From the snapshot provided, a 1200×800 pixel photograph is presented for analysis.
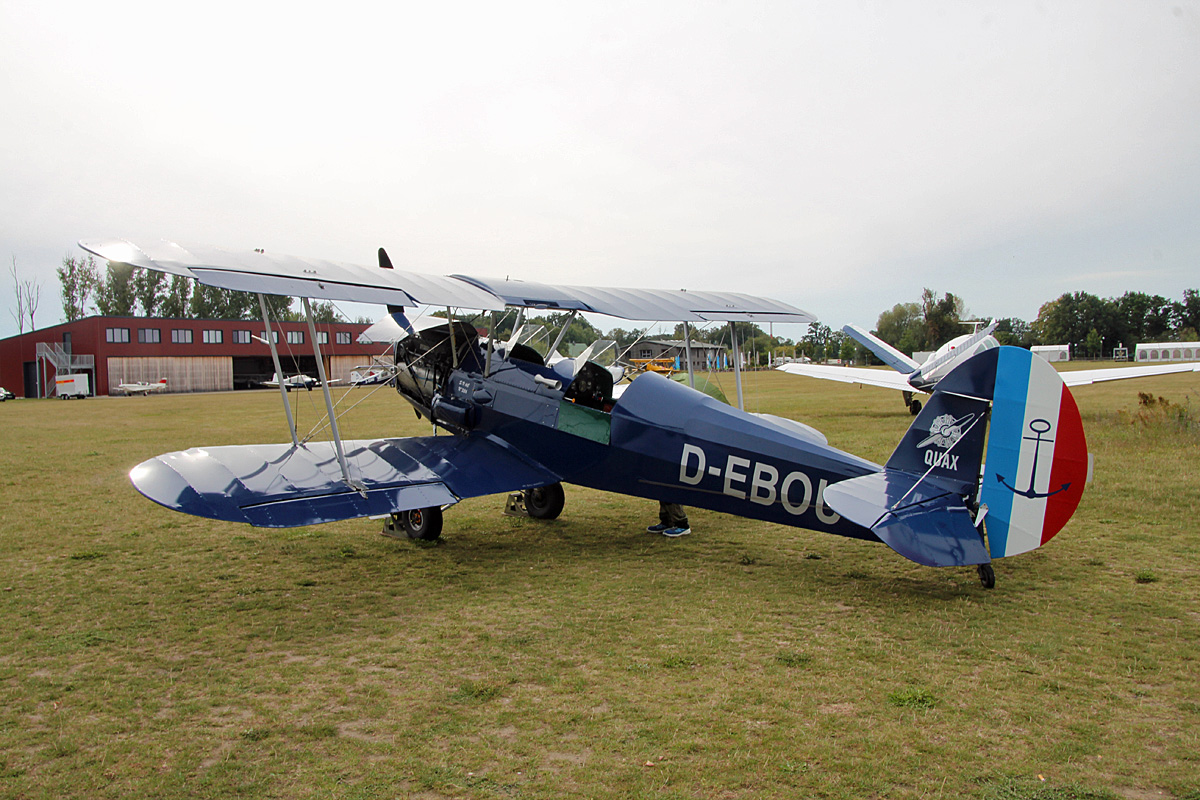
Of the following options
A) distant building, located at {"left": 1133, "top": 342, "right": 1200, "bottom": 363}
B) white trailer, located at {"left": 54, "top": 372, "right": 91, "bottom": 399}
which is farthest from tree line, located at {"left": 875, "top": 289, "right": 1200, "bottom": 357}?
white trailer, located at {"left": 54, "top": 372, "right": 91, "bottom": 399}

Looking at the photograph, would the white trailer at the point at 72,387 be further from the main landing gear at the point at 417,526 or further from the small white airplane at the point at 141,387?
the main landing gear at the point at 417,526

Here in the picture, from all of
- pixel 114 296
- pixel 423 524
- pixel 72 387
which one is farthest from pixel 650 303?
pixel 114 296

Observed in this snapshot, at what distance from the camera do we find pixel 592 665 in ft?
12.9

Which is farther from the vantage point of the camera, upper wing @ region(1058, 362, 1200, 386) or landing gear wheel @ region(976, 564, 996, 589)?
upper wing @ region(1058, 362, 1200, 386)

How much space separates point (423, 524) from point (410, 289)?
2419 mm

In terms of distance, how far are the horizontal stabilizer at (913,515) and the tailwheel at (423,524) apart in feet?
12.7

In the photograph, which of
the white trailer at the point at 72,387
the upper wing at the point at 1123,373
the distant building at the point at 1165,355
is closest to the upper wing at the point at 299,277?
the upper wing at the point at 1123,373

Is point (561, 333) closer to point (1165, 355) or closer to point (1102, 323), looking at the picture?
point (1165, 355)

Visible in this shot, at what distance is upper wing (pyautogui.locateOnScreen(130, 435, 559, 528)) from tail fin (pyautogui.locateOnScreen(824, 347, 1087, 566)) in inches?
128

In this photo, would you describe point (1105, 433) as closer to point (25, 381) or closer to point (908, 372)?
point (908, 372)

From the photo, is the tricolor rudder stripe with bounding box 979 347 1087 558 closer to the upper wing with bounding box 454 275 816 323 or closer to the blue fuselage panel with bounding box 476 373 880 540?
the blue fuselage panel with bounding box 476 373 880 540

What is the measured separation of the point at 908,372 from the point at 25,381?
60740 millimetres

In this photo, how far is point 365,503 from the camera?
18.7ft

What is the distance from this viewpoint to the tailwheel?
22.8ft
